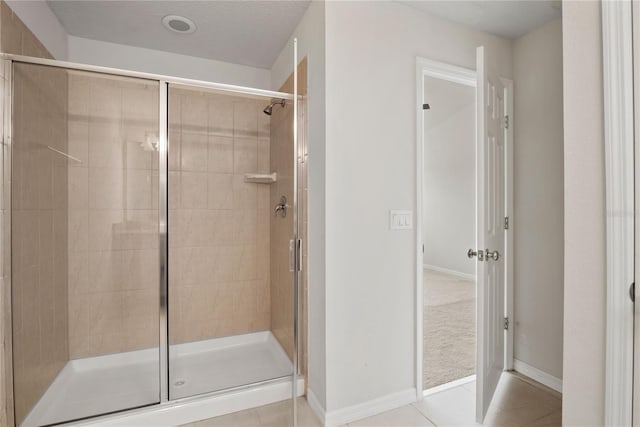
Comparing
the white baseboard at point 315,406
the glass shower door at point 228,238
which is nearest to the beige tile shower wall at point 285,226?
the glass shower door at point 228,238

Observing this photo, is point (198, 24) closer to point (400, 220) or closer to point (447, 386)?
point (400, 220)

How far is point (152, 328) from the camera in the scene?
2.09 m

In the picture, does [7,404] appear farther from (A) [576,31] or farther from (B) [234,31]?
(A) [576,31]

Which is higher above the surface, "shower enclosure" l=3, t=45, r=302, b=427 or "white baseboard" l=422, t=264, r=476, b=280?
"shower enclosure" l=3, t=45, r=302, b=427

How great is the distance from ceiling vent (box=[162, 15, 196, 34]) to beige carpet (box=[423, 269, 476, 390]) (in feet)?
9.63

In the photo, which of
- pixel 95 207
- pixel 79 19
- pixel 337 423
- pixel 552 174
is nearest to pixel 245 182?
pixel 95 207

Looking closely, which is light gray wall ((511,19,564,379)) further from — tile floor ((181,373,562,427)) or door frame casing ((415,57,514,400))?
tile floor ((181,373,562,427))

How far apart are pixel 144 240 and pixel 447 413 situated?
2.19 m

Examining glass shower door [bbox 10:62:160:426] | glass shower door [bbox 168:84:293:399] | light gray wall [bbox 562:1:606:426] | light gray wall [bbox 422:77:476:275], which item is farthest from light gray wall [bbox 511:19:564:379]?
glass shower door [bbox 10:62:160:426]

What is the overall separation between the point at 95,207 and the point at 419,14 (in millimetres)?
2449

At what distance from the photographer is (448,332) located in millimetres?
2914

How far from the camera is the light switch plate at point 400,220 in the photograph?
183 centimetres

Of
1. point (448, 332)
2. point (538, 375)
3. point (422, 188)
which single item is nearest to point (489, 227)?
point (422, 188)

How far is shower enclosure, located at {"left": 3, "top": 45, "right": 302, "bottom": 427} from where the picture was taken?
1.65 metres
